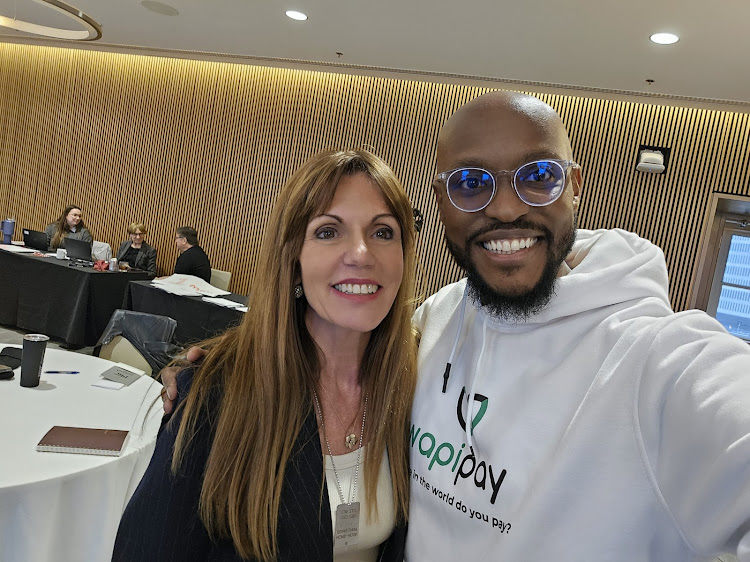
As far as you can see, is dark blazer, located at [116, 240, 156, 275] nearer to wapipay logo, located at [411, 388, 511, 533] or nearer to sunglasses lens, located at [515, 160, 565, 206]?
wapipay logo, located at [411, 388, 511, 533]

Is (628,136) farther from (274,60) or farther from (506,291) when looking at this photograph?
(506,291)

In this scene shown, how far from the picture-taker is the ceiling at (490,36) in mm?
4508

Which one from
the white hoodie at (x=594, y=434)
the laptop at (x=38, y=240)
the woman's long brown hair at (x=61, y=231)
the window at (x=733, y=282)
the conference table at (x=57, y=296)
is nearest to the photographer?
the white hoodie at (x=594, y=434)

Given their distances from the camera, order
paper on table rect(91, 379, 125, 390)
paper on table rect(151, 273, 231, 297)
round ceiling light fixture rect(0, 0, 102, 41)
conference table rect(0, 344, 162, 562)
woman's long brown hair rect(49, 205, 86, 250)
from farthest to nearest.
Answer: woman's long brown hair rect(49, 205, 86, 250) < paper on table rect(151, 273, 231, 297) < round ceiling light fixture rect(0, 0, 102, 41) < paper on table rect(91, 379, 125, 390) < conference table rect(0, 344, 162, 562)

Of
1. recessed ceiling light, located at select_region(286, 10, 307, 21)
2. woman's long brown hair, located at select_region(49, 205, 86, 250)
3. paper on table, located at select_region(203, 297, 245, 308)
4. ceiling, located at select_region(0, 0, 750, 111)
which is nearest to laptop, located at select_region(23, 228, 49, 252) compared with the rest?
woman's long brown hair, located at select_region(49, 205, 86, 250)

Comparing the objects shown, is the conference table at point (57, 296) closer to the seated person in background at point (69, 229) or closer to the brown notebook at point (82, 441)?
the seated person in background at point (69, 229)

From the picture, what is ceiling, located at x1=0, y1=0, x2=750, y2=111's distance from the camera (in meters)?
4.51

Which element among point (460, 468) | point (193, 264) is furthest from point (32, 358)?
point (193, 264)

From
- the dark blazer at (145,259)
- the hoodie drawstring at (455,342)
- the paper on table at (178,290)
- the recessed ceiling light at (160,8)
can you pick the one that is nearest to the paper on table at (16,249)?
the dark blazer at (145,259)

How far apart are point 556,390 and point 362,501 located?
0.60m

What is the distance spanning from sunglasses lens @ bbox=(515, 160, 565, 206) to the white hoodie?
0.58ft

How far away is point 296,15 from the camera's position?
18.6 ft

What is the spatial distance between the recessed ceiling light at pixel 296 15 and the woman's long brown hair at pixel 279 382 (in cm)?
472

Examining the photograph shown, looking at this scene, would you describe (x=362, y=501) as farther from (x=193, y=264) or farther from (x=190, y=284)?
(x=193, y=264)
